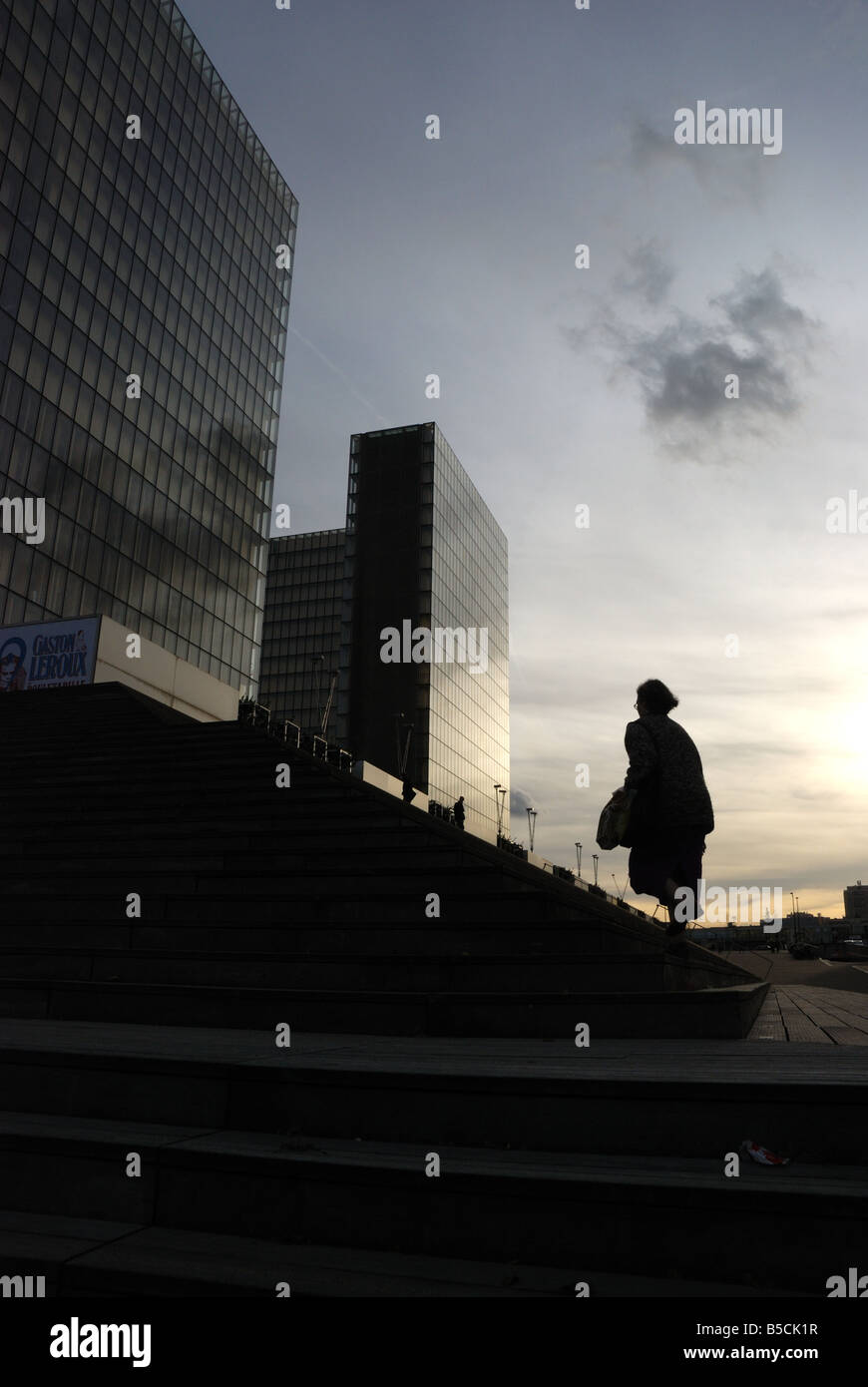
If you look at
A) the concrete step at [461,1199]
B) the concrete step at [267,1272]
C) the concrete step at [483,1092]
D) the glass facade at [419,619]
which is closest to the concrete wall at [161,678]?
the concrete step at [483,1092]

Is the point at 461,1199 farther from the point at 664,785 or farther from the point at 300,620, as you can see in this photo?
the point at 300,620

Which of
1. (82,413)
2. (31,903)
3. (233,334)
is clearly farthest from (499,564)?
(31,903)

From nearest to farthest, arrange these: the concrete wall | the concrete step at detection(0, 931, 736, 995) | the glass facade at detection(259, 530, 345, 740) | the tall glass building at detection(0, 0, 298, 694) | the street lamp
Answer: the concrete step at detection(0, 931, 736, 995), the concrete wall, the tall glass building at detection(0, 0, 298, 694), the street lamp, the glass facade at detection(259, 530, 345, 740)

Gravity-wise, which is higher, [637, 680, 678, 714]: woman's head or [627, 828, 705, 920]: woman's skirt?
[637, 680, 678, 714]: woman's head

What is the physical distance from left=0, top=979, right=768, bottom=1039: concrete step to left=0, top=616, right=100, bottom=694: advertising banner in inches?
784

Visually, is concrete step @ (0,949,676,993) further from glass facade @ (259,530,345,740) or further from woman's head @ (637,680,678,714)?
glass facade @ (259,530,345,740)

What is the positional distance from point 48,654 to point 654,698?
22.0m

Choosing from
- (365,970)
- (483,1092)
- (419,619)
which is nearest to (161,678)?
(365,970)

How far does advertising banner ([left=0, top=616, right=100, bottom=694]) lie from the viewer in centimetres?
2348

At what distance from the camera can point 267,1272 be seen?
2.33m

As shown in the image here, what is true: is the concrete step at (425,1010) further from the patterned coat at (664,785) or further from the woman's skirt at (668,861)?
the patterned coat at (664,785)

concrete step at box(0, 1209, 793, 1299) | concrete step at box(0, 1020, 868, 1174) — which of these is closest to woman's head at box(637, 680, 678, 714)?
concrete step at box(0, 1020, 868, 1174)

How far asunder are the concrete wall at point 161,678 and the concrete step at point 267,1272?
19.0m

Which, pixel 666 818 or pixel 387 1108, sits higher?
pixel 666 818
